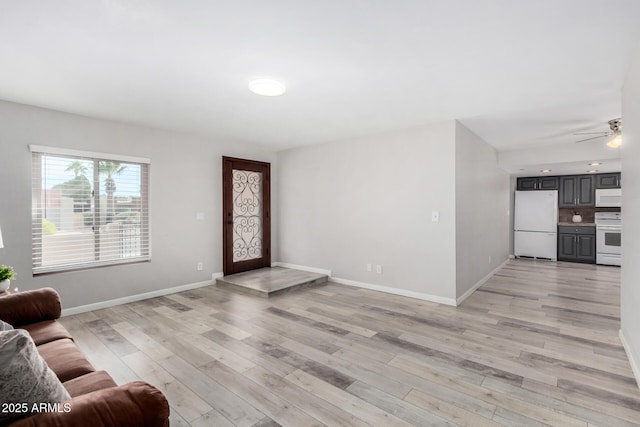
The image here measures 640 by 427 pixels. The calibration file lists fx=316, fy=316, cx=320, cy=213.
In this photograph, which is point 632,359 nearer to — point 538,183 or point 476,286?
point 476,286

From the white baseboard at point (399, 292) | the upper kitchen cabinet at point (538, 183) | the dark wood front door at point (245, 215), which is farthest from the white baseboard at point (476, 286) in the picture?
the dark wood front door at point (245, 215)

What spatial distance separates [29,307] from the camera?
7.79 ft

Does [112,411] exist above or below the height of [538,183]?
below

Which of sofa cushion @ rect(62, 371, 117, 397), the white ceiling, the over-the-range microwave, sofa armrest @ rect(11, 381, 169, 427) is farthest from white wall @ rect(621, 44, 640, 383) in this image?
the over-the-range microwave

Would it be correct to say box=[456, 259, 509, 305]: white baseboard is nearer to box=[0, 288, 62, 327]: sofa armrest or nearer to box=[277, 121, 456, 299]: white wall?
box=[277, 121, 456, 299]: white wall

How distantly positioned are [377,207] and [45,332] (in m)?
3.93

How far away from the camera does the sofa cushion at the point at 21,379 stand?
1033 millimetres

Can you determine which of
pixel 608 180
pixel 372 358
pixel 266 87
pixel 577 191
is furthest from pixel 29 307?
pixel 608 180

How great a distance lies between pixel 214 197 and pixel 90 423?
433 cm

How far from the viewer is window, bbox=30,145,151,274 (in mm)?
3602

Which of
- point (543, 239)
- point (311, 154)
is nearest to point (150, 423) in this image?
point (311, 154)

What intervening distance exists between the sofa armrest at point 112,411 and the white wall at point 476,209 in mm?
3773

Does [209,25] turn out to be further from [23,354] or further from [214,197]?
[214,197]

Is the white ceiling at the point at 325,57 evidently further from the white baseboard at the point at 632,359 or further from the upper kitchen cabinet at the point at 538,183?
the upper kitchen cabinet at the point at 538,183
